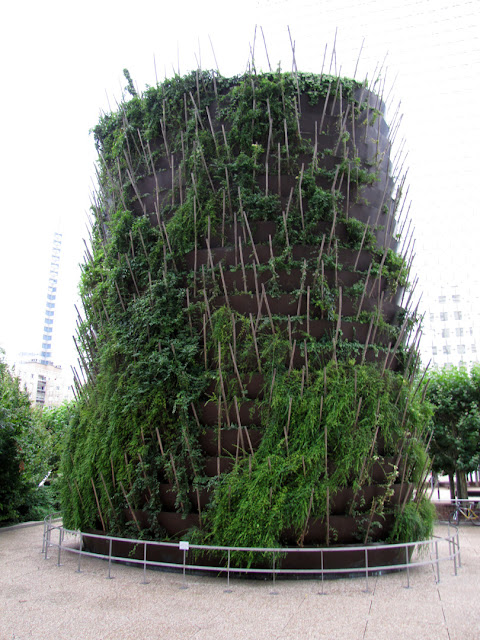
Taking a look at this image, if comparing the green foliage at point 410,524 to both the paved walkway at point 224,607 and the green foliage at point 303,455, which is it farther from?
the paved walkway at point 224,607

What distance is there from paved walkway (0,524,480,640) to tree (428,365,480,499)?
11256mm

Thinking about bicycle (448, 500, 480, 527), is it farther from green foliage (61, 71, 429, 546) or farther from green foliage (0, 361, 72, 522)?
green foliage (0, 361, 72, 522)

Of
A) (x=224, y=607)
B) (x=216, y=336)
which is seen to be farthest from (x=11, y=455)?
(x=224, y=607)

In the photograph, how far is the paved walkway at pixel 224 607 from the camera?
635 centimetres

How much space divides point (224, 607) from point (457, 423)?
54.0 ft

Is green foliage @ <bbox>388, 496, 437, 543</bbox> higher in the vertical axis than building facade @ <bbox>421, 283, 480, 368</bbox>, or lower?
lower

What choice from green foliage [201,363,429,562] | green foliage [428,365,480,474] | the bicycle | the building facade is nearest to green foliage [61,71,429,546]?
green foliage [201,363,429,562]

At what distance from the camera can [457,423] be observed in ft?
68.6

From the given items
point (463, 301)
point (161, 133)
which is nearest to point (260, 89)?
point (161, 133)

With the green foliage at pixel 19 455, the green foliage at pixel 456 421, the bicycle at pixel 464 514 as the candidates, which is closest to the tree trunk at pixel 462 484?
the green foliage at pixel 456 421

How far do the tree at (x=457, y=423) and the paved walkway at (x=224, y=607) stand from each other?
1126cm


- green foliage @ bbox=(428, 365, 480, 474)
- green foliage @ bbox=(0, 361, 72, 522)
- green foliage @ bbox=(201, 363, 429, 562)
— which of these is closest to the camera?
green foliage @ bbox=(201, 363, 429, 562)

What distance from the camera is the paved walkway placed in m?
6.35

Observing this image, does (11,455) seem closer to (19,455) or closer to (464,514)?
(19,455)
